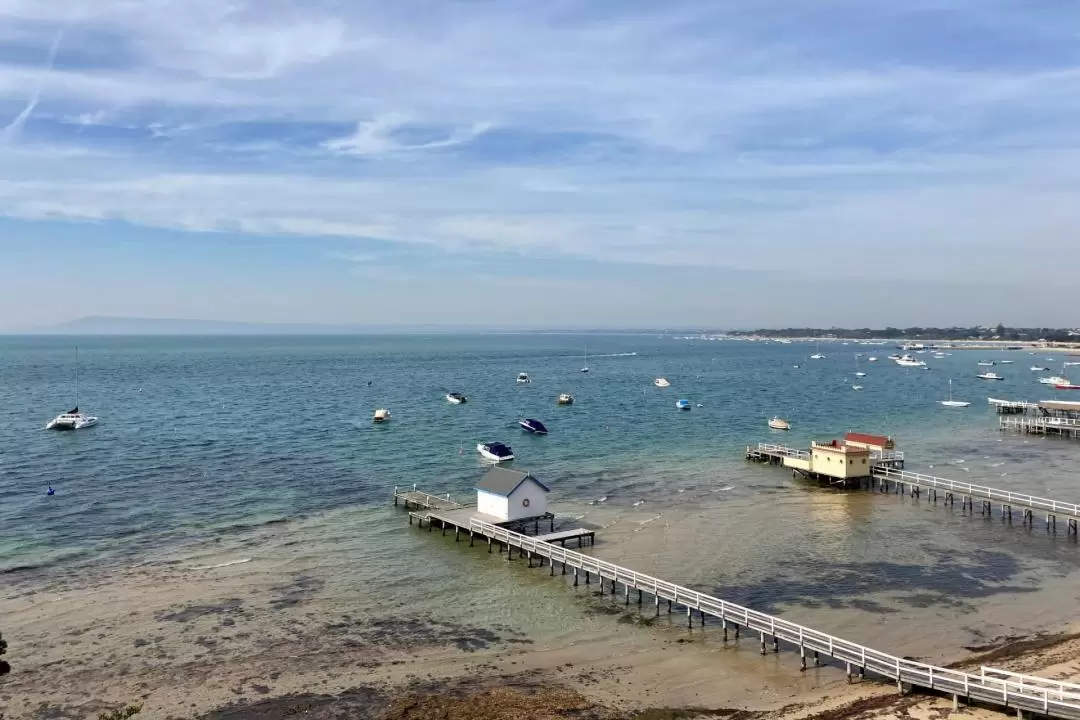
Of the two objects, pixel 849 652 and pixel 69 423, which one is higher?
pixel 69 423

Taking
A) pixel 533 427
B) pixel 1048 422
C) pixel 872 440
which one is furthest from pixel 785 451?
pixel 1048 422

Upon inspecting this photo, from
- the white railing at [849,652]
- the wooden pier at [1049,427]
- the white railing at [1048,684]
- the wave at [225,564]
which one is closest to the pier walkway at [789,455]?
the wooden pier at [1049,427]

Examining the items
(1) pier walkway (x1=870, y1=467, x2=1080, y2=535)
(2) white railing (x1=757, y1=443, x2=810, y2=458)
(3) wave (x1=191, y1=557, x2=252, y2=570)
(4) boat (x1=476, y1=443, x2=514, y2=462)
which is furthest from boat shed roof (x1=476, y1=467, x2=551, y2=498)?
(1) pier walkway (x1=870, y1=467, x2=1080, y2=535)

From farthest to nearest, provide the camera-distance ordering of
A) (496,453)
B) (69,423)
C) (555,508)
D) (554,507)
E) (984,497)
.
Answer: (69,423) < (496,453) < (554,507) < (555,508) < (984,497)

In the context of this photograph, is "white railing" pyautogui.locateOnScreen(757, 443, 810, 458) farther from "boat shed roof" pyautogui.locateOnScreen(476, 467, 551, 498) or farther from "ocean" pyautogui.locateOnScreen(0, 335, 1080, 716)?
"boat shed roof" pyautogui.locateOnScreen(476, 467, 551, 498)

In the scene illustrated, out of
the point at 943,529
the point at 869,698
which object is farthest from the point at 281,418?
the point at 869,698

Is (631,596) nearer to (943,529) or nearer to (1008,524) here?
(943,529)

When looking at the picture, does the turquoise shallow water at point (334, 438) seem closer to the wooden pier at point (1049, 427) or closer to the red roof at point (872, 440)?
the wooden pier at point (1049, 427)

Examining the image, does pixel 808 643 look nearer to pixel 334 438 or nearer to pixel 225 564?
pixel 225 564
